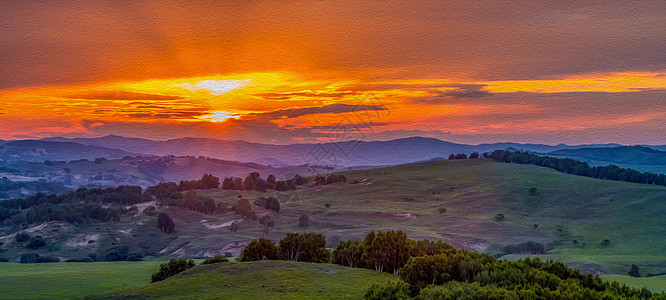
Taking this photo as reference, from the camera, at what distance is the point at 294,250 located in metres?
93.6

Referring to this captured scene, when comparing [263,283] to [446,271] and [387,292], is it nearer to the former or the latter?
[387,292]

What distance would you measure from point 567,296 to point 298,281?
36.0 meters

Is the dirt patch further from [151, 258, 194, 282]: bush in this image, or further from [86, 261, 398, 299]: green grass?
[86, 261, 398, 299]: green grass

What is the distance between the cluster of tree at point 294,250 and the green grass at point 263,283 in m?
12.9

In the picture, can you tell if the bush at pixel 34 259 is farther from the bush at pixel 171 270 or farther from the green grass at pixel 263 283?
the green grass at pixel 263 283

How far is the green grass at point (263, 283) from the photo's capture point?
6297cm

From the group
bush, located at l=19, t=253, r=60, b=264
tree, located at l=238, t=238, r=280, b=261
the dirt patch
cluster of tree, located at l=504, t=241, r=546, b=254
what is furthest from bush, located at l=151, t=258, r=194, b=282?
cluster of tree, located at l=504, t=241, r=546, b=254

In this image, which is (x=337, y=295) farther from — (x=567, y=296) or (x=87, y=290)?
(x=87, y=290)

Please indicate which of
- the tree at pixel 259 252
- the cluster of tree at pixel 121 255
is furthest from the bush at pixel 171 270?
the cluster of tree at pixel 121 255

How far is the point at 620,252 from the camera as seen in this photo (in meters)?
179

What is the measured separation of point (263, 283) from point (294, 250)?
25995 mm

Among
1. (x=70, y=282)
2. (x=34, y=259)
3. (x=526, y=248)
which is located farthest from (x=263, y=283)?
(x=34, y=259)

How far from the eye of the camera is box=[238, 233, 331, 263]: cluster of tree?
304ft

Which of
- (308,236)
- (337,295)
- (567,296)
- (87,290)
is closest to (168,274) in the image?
(87,290)
